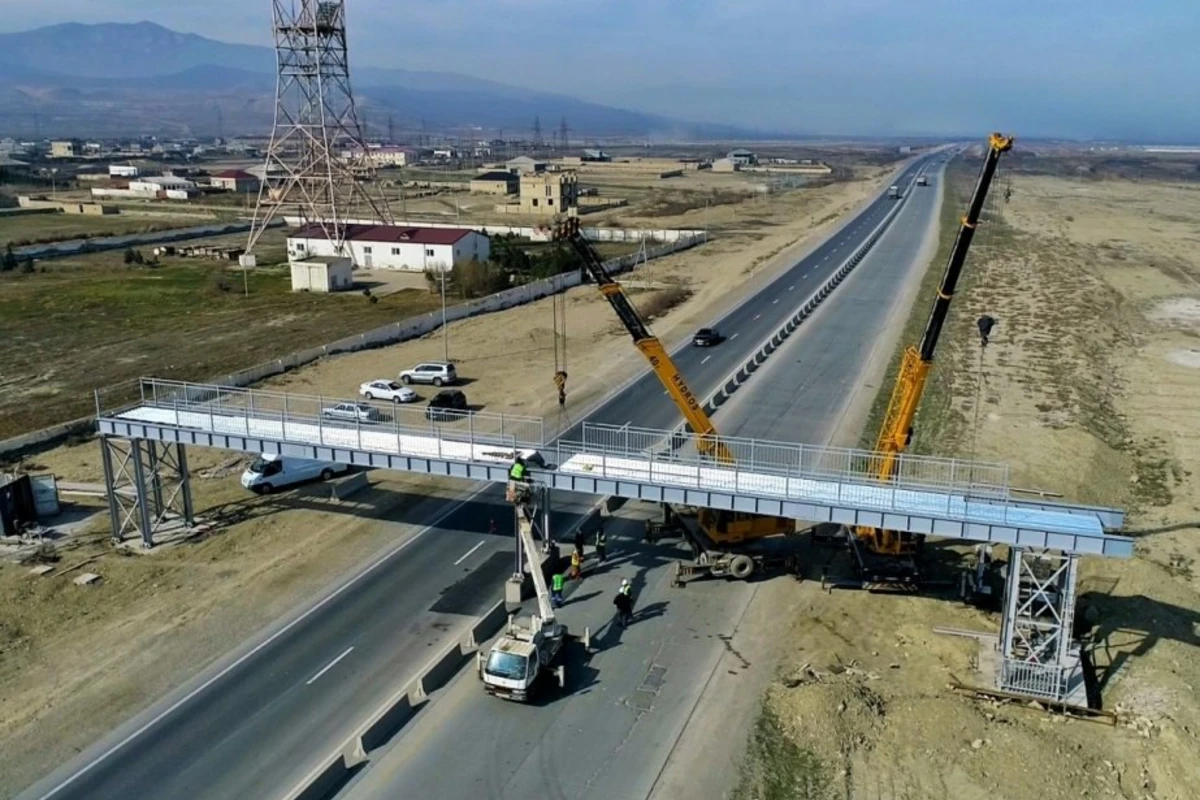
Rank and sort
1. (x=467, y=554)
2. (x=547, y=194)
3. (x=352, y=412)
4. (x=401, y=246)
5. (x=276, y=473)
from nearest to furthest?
1. (x=467, y=554)
2. (x=276, y=473)
3. (x=352, y=412)
4. (x=401, y=246)
5. (x=547, y=194)

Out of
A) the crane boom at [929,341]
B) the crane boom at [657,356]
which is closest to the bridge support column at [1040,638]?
the crane boom at [929,341]

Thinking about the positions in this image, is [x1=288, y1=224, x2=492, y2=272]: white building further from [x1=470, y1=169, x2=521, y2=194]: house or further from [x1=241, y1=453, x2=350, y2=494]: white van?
[x1=470, y1=169, x2=521, y2=194]: house

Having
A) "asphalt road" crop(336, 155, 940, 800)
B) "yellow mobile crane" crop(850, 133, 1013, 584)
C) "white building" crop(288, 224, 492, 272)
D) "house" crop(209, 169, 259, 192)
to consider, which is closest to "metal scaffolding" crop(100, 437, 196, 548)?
"asphalt road" crop(336, 155, 940, 800)

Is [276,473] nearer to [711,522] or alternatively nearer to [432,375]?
[432,375]

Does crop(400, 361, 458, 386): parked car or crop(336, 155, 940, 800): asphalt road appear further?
crop(400, 361, 458, 386): parked car

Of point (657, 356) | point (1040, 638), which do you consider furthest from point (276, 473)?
point (1040, 638)
